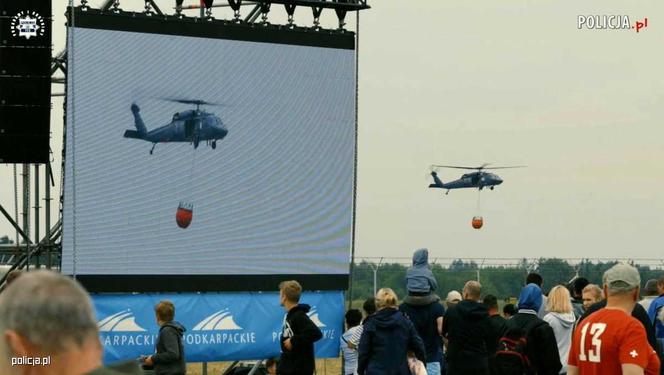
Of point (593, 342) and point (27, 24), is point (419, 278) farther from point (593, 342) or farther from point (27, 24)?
point (593, 342)

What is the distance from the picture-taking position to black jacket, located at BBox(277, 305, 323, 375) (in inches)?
460

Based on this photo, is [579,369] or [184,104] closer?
[579,369]

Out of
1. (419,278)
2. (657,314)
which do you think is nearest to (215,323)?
(419,278)

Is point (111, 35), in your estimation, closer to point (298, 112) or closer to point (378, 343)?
point (298, 112)

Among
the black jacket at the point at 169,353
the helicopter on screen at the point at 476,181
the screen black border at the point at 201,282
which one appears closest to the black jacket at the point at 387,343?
the black jacket at the point at 169,353

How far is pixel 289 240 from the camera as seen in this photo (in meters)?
17.0

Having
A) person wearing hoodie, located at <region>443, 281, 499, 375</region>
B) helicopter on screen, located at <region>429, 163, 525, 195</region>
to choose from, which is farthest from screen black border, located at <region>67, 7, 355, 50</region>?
helicopter on screen, located at <region>429, 163, 525, 195</region>

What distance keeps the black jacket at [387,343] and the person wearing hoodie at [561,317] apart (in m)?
1.25

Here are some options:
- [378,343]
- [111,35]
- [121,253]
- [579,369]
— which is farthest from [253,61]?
[579,369]

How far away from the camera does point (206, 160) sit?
1647 cm

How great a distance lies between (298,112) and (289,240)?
5.44ft

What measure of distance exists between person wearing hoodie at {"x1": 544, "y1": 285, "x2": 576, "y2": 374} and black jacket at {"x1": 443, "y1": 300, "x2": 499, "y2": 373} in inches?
28.9

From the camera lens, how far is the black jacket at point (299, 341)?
11.7 m

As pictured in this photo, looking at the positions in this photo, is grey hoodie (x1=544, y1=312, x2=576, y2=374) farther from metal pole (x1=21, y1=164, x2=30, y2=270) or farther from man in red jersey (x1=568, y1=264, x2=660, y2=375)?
metal pole (x1=21, y1=164, x2=30, y2=270)
